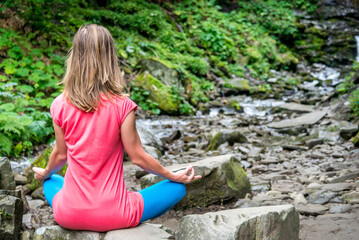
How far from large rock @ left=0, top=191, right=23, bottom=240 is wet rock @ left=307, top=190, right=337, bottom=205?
2831 mm

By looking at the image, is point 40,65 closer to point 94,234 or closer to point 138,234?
point 94,234

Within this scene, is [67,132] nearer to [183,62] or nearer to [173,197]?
[173,197]

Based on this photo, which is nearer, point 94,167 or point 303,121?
point 94,167

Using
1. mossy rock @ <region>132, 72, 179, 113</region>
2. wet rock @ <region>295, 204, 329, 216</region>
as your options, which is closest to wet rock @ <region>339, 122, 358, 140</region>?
wet rock @ <region>295, 204, 329, 216</region>

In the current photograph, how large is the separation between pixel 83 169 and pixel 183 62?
1150 centimetres

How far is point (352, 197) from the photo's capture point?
11.5 feet

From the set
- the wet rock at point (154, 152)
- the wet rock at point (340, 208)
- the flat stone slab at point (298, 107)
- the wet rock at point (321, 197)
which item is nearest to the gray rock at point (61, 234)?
the wet rock at point (340, 208)

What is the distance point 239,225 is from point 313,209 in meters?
1.62

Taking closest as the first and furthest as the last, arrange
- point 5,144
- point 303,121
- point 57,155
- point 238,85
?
point 57,155 < point 5,144 < point 303,121 < point 238,85

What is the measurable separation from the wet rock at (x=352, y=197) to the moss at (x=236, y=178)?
3.53ft

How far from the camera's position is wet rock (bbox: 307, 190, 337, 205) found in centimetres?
363

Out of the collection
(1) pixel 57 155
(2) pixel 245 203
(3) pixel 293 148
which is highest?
(1) pixel 57 155

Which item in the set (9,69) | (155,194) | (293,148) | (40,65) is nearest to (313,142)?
(293,148)

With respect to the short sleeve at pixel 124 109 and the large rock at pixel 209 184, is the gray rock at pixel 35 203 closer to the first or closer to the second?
the large rock at pixel 209 184
